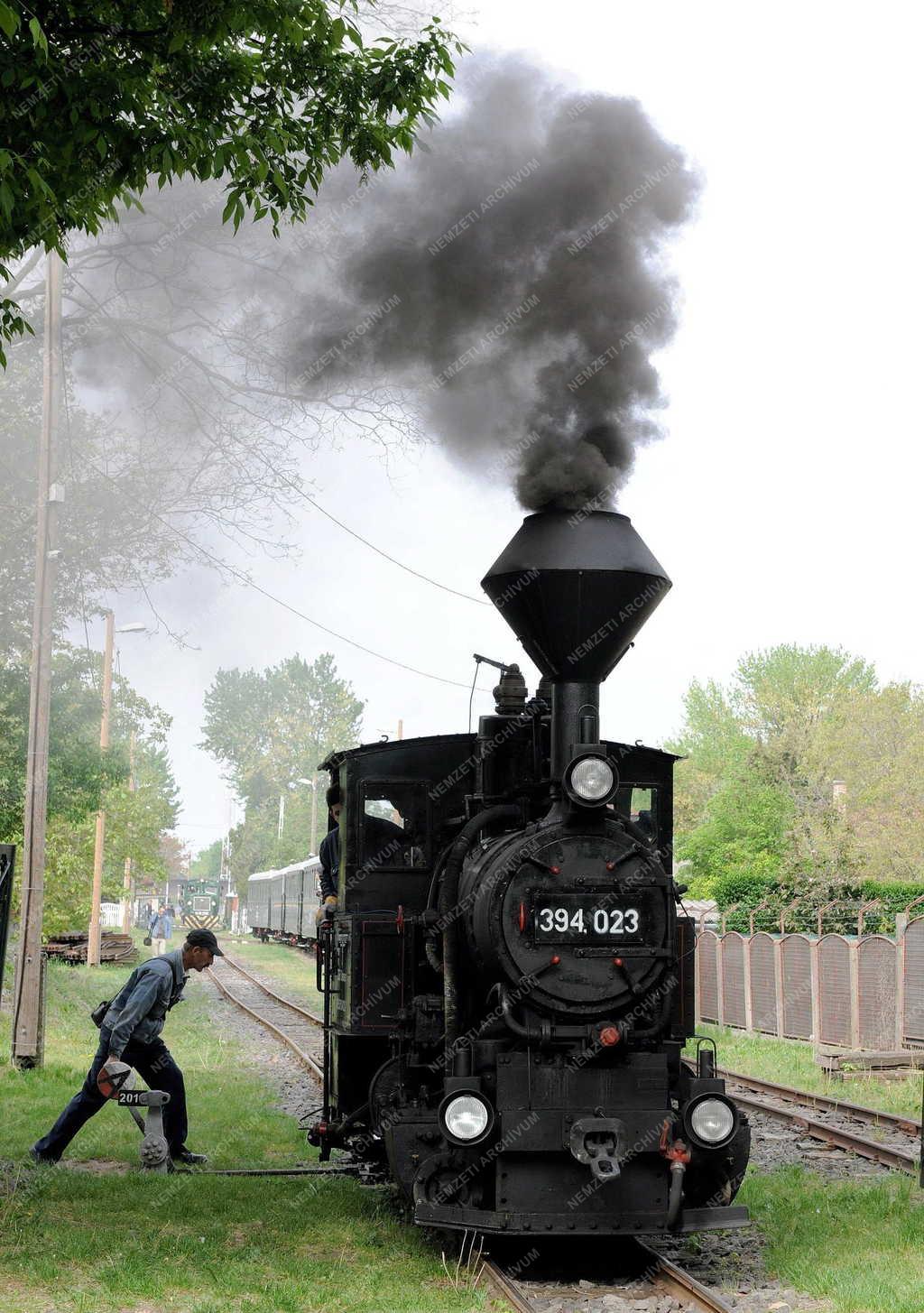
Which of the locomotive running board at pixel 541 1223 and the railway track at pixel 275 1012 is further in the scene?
the railway track at pixel 275 1012

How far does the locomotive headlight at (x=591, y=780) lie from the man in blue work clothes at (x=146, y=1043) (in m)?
3.14

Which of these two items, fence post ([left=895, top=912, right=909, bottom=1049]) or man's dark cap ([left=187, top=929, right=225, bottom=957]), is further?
fence post ([left=895, top=912, right=909, bottom=1049])

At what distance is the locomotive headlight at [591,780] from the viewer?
7.00 meters

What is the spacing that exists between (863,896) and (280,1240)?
2735 cm

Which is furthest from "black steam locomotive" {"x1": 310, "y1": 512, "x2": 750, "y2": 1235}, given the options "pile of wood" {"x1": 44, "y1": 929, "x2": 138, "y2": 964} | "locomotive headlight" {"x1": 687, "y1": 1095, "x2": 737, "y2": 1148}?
"pile of wood" {"x1": 44, "y1": 929, "x2": 138, "y2": 964}

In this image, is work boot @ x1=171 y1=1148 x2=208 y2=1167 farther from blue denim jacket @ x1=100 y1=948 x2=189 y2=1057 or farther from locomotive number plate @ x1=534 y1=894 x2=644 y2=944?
locomotive number plate @ x1=534 y1=894 x2=644 y2=944

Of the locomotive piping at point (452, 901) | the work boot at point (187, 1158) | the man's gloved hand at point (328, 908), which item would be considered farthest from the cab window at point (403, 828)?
the work boot at point (187, 1158)

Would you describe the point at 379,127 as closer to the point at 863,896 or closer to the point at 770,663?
the point at 863,896

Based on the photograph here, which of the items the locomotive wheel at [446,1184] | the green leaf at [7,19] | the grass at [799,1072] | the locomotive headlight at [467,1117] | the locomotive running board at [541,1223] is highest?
the green leaf at [7,19]

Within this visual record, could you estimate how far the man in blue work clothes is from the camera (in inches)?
351

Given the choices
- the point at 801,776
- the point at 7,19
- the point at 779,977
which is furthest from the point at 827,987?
the point at 801,776

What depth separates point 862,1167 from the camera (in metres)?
9.69

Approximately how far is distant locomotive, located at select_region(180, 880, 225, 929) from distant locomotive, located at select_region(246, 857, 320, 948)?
94.1 inches

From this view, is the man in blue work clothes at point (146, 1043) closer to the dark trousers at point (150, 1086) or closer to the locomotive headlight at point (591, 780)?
the dark trousers at point (150, 1086)
